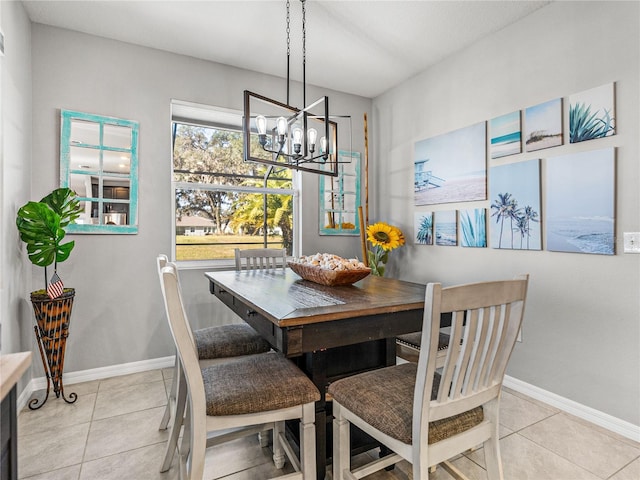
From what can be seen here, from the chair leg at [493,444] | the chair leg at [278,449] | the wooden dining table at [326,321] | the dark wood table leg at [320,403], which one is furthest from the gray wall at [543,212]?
the chair leg at [278,449]

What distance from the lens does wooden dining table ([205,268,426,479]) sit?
4.20ft

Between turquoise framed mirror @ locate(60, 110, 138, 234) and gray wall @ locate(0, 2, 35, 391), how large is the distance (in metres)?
0.26

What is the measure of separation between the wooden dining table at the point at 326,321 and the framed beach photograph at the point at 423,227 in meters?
1.43

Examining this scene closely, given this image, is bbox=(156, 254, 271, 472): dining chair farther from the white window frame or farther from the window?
the window

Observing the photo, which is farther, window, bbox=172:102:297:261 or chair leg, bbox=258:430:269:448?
window, bbox=172:102:297:261

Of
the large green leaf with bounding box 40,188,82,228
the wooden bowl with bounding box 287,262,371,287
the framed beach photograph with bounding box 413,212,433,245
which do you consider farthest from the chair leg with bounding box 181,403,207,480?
the framed beach photograph with bounding box 413,212,433,245

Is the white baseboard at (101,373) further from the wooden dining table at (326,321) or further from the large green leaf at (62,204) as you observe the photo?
the wooden dining table at (326,321)

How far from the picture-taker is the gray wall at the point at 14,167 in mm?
2109

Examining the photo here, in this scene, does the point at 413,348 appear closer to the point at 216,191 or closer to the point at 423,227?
the point at 423,227

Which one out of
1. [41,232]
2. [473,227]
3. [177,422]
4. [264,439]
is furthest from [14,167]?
[473,227]

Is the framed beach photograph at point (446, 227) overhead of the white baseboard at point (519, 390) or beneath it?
overhead

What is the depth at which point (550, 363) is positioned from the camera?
2402 millimetres

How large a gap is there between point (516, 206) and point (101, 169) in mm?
3288

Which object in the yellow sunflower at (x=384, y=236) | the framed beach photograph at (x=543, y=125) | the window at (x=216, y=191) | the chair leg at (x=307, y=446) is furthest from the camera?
the yellow sunflower at (x=384, y=236)
